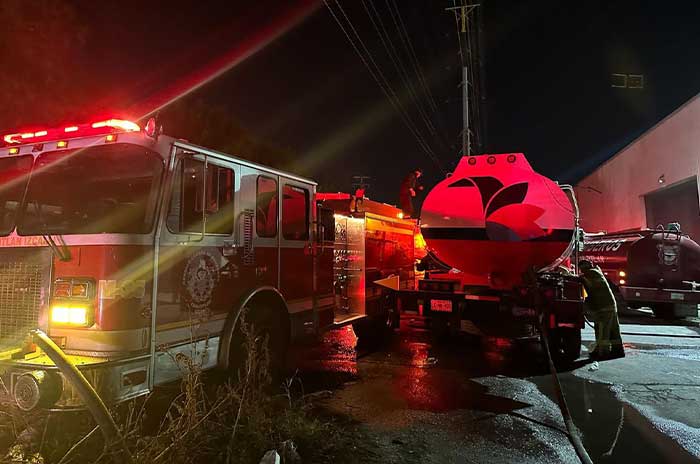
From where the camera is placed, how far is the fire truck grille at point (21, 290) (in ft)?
12.8

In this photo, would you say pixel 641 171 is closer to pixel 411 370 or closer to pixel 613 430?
pixel 411 370

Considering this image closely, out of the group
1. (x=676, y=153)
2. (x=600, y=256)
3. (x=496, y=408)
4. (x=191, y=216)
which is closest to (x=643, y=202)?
(x=676, y=153)

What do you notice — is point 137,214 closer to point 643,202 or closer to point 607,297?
point 607,297

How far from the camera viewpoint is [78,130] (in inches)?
166

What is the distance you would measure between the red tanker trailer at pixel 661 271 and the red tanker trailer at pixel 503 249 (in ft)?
20.4

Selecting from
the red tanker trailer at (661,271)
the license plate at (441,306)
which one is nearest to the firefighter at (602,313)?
Answer: the license plate at (441,306)

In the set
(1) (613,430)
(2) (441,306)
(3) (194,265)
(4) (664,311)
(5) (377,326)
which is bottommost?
(1) (613,430)

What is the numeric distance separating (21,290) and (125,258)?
101 cm

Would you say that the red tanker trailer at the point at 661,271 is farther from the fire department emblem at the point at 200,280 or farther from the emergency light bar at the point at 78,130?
the emergency light bar at the point at 78,130

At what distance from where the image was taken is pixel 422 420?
16.0ft

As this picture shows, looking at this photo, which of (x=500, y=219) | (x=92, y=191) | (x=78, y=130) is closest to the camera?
(x=78, y=130)

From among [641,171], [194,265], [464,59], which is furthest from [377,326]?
[641,171]

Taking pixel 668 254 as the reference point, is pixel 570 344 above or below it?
below

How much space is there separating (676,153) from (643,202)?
20.6ft
